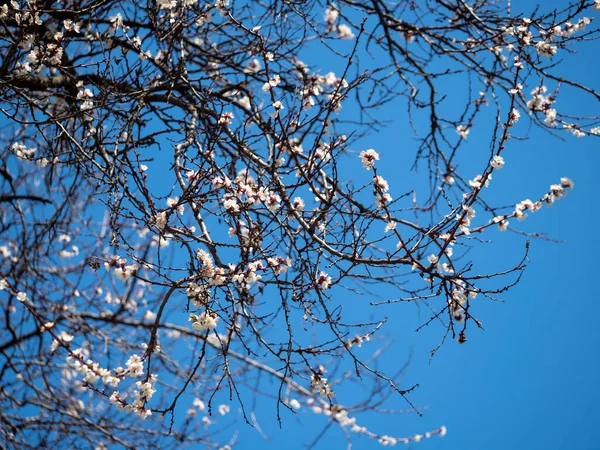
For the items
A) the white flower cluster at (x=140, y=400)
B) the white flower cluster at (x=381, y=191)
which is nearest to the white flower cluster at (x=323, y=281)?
the white flower cluster at (x=381, y=191)

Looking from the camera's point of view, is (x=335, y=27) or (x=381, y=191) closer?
(x=381, y=191)

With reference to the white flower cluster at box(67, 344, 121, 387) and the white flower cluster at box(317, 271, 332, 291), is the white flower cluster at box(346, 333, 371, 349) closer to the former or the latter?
the white flower cluster at box(317, 271, 332, 291)

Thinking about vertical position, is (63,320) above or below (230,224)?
above

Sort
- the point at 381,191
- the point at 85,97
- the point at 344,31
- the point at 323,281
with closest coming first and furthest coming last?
the point at 381,191 < the point at 323,281 < the point at 85,97 < the point at 344,31

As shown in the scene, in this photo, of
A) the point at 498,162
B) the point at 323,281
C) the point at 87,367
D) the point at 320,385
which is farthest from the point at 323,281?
the point at 87,367

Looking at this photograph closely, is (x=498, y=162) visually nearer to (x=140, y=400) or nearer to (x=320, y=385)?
(x=320, y=385)

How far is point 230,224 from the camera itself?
3.26 meters

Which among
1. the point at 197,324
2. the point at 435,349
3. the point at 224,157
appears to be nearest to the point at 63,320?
the point at 224,157

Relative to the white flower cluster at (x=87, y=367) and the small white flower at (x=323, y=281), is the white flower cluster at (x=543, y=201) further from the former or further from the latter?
the white flower cluster at (x=87, y=367)

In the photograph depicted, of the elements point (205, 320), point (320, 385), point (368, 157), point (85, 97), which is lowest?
point (320, 385)

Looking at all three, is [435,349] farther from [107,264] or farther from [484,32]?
[484,32]

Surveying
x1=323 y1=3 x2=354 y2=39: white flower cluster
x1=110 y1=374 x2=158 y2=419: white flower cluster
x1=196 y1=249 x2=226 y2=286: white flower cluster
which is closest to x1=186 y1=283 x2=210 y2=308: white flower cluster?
x1=196 y1=249 x2=226 y2=286: white flower cluster

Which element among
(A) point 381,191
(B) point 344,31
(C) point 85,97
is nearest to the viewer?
(A) point 381,191

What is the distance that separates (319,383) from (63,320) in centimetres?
358
